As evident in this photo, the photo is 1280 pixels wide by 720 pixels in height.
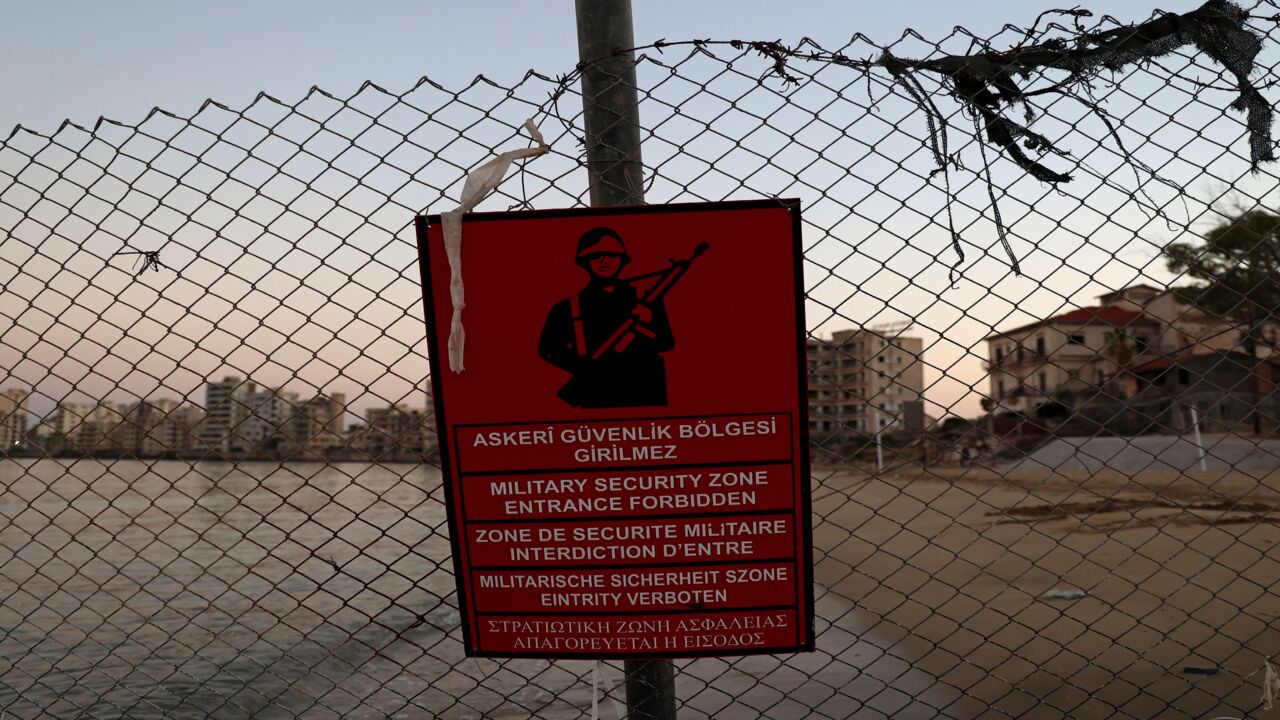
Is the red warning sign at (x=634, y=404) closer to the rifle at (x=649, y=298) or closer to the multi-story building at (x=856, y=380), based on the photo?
the rifle at (x=649, y=298)

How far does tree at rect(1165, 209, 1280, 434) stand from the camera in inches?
109

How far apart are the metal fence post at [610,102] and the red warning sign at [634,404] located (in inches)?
4.2

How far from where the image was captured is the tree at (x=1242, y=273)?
9.05 ft

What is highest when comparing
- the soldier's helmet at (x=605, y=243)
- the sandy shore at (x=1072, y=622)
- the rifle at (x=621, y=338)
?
the soldier's helmet at (x=605, y=243)

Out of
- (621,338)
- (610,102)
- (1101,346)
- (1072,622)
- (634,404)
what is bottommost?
(1072,622)

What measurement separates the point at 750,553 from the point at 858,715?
2017 mm

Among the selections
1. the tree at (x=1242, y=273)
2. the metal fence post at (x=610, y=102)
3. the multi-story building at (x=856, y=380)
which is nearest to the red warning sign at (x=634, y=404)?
the metal fence post at (x=610, y=102)

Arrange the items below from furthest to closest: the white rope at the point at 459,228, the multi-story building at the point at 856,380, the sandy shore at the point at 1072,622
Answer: the sandy shore at the point at 1072,622 → the multi-story building at the point at 856,380 → the white rope at the point at 459,228

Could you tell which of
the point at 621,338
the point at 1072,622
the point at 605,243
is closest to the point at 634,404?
the point at 621,338

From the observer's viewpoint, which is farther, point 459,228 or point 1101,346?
point 1101,346

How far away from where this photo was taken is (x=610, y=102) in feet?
8.00

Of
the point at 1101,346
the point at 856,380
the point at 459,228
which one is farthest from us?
the point at 1101,346

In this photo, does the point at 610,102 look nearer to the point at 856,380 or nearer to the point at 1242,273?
the point at 856,380

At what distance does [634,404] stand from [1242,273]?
2621 mm
